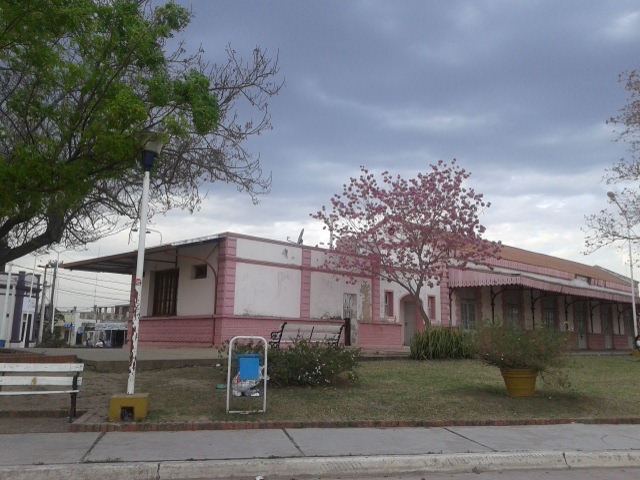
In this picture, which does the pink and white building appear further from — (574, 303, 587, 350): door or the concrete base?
the concrete base

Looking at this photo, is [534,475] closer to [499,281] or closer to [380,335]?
[380,335]

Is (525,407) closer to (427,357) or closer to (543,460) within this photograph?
(543,460)

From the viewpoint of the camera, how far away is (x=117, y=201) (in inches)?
516

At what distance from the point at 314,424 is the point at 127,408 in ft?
8.32

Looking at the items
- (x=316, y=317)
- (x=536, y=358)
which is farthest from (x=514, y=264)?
(x=536, y=358)

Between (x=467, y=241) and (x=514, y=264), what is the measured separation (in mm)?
8801

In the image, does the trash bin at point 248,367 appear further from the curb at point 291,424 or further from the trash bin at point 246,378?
the curb at point 291,424

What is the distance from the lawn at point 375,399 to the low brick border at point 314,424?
0.72ft

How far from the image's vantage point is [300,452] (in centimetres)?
678

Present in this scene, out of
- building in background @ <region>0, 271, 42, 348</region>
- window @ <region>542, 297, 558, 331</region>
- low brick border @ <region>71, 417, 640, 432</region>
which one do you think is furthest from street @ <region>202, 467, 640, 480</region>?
building in background @ <region>0, 271, 42, 348</region>

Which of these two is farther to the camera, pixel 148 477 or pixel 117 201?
pixel 117 201

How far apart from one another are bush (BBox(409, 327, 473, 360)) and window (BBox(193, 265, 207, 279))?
28.3 feet

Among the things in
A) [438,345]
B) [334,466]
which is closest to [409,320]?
[438,345]

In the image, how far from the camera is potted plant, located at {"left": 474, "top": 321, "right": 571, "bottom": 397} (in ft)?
34.3
